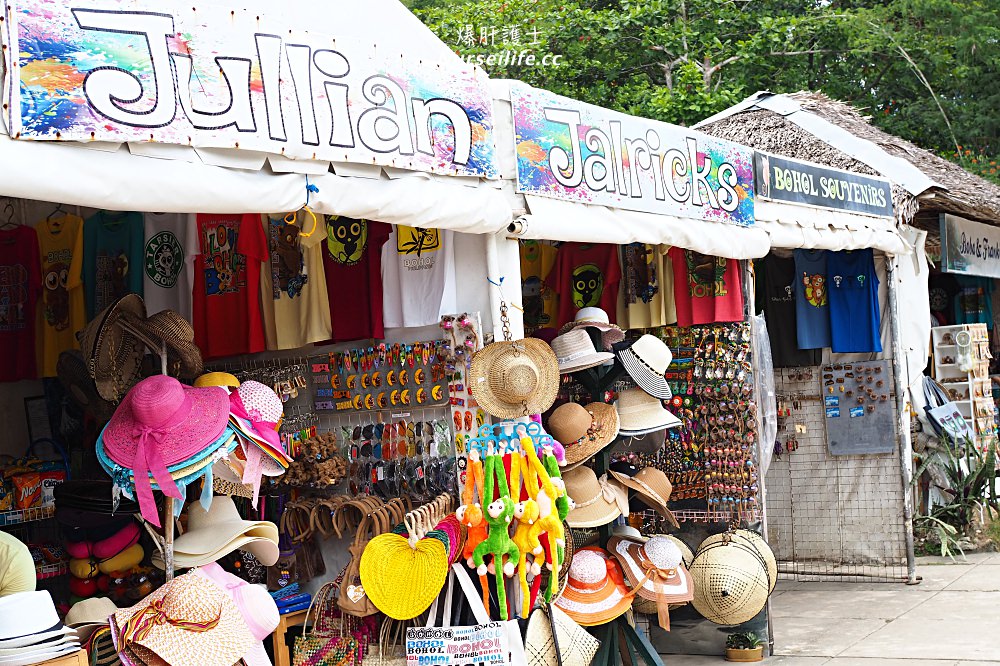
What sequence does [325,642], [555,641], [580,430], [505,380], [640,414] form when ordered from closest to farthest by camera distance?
[505,380]
[325,642]
[555,641]
[580,430]
[640,414]

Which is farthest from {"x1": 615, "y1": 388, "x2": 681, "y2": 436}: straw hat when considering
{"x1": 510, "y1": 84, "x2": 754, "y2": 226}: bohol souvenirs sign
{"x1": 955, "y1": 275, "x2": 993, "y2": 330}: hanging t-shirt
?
{"x1": 955, "y1": 275, "x2": 993, "y2": 330}: hanging t-shirt

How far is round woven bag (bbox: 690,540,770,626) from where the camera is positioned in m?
6.04

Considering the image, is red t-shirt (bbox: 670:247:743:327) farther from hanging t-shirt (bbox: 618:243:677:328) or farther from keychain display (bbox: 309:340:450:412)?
keychain display (bbox: 309:340:450:412)

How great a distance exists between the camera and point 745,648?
625 centimetres

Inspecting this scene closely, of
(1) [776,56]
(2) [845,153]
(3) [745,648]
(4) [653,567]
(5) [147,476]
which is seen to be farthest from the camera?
(1) [776,56]

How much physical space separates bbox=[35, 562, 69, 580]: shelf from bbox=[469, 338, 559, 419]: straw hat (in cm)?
220

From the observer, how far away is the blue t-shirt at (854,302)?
319 inches

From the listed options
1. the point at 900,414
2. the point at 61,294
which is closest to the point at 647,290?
the point at 900,414

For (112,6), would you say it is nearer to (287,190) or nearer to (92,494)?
(287,190)

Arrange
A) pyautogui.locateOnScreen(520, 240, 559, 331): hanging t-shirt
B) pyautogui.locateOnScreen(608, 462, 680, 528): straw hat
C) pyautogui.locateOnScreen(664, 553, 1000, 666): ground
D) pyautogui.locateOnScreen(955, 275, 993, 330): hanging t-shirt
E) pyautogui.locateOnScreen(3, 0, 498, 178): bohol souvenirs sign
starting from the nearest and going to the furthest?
pyautogui.locateOnScreen(3, 0, 498, 178): bohol souvenirs sign < pyautogui.locateOnScreen(608, 462, 680, 528): straw hat < pyautogui.locateOnScreen(664, 553, 1000, 666): ground < pyautogui.locateOnScreen(520, 240, 559, 331): hanging t-shirt < pyautogui.locateOnScreen(955, 275, 993, 330): hanging t-shirt

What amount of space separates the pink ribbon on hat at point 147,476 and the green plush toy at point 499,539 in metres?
1.22

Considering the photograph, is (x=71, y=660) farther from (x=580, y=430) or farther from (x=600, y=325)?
(x=600, y=325)

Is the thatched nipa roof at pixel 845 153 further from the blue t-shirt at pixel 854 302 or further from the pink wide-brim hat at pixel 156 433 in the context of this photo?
the pink wide-brim hat at pixel 156 433

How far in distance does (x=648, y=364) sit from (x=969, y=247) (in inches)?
227
